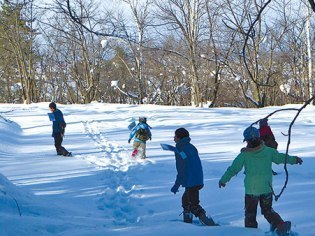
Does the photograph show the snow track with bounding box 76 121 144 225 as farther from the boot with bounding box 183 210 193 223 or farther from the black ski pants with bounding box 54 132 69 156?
the boot with bounding box 183 210 193 223

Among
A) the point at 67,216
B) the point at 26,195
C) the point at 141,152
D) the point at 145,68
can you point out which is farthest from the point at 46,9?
the point at 145,68

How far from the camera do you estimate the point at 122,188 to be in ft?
25.7

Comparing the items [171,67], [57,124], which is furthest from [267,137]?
[171,67]

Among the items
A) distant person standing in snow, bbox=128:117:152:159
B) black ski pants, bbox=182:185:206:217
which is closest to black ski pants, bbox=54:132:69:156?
distant person standing in snow, bbox=128:117:152:159

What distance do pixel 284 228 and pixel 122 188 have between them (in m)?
3.62

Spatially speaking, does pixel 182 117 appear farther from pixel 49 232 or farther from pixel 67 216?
pixel 49 232

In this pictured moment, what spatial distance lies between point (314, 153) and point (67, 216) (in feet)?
20.8

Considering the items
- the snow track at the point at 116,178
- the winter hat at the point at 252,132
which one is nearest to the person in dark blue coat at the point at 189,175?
the snow track at the point at 116,178

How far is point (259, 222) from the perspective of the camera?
18.7 ft

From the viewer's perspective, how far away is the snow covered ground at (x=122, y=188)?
4.68m

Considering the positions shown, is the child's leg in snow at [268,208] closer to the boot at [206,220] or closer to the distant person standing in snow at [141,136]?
the boot at [206,220]

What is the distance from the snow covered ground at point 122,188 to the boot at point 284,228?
12.6 inches

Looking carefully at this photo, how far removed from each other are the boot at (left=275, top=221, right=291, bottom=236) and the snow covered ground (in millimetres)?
320

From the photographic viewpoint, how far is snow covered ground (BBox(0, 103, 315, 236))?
468 cm
